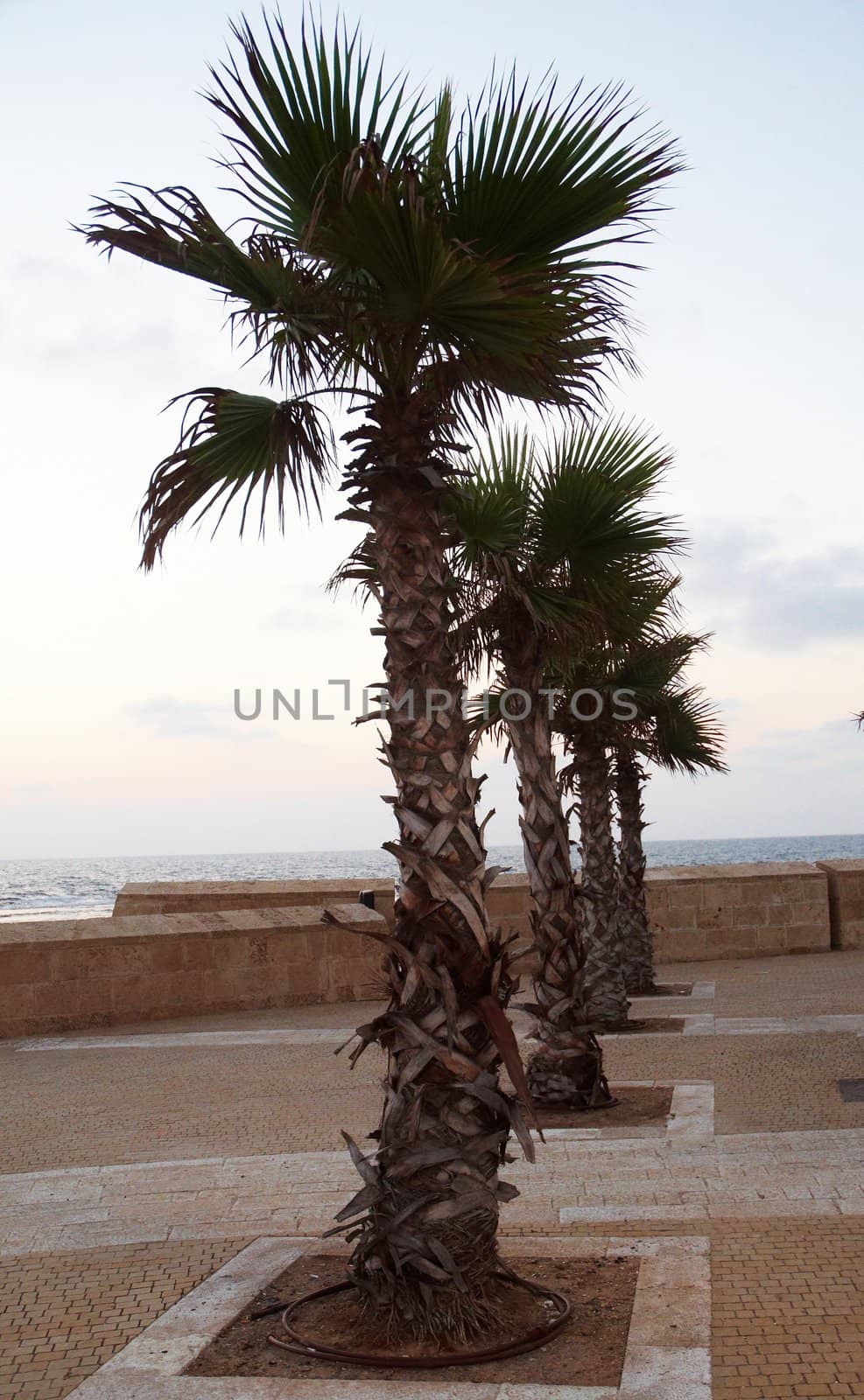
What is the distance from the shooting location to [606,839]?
39.1ft

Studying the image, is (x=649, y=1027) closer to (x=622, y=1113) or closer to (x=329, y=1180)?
(x=622, y=1113)

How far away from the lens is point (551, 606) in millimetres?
8023


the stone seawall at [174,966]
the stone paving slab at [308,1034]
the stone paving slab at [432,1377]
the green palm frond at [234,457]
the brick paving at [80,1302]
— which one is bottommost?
the brick paving at [80,1302]

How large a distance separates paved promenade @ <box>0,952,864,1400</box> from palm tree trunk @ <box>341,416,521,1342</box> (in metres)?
0.90

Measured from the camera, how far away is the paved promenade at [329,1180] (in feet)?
13.9

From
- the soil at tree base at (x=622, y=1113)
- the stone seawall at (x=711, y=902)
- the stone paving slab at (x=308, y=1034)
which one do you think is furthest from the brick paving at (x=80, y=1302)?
the stone seawall at (x=711, y=902)

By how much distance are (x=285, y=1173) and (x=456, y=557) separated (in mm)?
3733

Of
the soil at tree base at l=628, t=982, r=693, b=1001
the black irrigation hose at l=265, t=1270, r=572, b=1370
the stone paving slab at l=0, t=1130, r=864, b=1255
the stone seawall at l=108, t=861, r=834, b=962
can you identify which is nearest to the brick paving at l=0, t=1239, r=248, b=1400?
the stone paving slab at l=0, t=1130, r=864, b=1255

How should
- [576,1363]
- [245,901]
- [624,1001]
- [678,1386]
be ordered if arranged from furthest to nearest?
[245,901] → [624,1001] → [576,1363] → [678,1386]

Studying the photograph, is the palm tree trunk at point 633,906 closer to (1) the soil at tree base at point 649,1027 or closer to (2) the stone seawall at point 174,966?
(1) the soil at tree base at point 649,1027

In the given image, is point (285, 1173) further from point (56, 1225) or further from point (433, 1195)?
point (433, 1195)

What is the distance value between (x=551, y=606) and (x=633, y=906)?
707cm

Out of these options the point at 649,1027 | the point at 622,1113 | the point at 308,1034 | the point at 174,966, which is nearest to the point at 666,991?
the point at 649,1027

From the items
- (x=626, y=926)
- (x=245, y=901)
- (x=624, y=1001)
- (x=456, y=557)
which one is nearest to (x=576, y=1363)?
(x=456, y=557)
